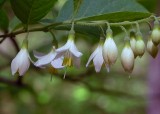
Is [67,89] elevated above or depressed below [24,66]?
below

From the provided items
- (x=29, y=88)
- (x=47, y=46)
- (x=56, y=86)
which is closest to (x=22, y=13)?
(x=47, y=46)

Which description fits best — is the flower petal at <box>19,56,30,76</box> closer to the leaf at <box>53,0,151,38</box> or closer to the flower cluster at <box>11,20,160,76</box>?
the flower cluster at <box>11,20,160,76</box>

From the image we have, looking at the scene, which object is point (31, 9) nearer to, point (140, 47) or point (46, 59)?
point (46, 59)

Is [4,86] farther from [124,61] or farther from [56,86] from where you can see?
[56,86]

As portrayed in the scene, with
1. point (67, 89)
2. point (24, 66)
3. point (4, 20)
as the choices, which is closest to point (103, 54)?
point (24, 66)

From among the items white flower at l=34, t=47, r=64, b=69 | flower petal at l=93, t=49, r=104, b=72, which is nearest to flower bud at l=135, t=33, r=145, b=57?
flower petal at l=93, t=49, r=104, b=72

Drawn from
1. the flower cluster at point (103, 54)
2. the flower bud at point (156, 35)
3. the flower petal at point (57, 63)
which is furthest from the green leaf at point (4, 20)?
the flower bud at point (156, 35)
